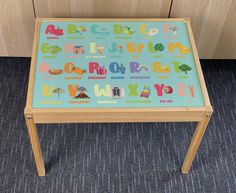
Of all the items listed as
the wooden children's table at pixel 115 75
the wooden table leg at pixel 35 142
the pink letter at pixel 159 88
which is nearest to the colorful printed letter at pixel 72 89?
the wooden children's table at pixel 115 75

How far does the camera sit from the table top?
1.47 m

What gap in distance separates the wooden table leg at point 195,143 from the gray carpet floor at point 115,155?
7 cm

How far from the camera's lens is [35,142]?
154 centimetres

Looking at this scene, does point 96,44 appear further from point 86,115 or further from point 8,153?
point 8,153

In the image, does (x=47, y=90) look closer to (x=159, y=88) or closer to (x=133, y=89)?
(x=133, y=89)

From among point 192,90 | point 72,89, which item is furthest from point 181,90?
point 72,89

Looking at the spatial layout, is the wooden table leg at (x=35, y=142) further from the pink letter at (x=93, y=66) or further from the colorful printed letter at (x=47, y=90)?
the pink letter at (x=93, y=66)

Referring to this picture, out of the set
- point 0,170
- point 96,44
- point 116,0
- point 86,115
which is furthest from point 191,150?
point 0,170

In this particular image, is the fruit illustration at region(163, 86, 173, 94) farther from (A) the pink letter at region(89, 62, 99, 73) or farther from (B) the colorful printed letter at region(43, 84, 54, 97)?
(B) the colorful printed letter at region(43, 84, 54, 97)

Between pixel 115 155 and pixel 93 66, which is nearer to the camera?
pixel 93 66

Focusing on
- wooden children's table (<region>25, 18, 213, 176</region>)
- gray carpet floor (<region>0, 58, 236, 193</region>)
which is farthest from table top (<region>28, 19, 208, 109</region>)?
gray carpet floor (<region>0, 58, 236, 193</region>)

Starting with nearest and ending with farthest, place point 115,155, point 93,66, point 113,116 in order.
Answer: point 113,116
point 93,66
point 115,155

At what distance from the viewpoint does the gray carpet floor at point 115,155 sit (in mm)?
1742

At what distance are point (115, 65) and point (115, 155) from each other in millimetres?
488
